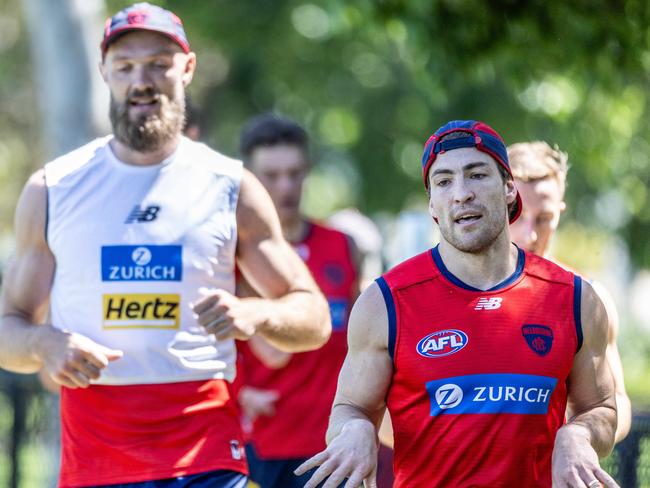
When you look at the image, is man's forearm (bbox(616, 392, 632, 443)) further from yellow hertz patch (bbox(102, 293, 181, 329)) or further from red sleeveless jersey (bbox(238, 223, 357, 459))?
red sleeveless jersey (bbox(238, 223, 357, 459))

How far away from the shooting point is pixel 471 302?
13.5ft

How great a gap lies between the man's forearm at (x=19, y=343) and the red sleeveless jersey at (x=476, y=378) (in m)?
1.34

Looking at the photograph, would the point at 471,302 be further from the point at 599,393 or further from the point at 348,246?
the point at 348,246

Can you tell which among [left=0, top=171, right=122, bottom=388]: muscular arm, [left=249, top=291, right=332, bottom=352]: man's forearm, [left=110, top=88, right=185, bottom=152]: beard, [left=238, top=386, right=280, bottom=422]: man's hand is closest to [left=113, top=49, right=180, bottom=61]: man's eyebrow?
[left=110, top=88, right=185, bottom=152]: beard

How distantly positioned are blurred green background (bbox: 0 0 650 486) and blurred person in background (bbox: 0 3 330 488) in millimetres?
2199

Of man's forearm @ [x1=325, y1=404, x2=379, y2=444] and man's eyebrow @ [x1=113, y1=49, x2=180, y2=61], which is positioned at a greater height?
man's eyebrow @ [x1=113, y1=49, x2=180, y2=61]

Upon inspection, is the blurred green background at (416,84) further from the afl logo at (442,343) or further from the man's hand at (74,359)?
the afl logo at (442,343)

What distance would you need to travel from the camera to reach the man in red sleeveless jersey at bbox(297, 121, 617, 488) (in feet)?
13.0

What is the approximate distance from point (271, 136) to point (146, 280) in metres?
2.62

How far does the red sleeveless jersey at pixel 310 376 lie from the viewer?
689 cm

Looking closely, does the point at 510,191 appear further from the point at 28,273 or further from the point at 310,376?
the point at 310,376

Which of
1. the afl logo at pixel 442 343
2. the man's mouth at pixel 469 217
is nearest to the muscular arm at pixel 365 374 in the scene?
the afl logo at pixel 442 343

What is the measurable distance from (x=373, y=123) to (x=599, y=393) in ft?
44.0

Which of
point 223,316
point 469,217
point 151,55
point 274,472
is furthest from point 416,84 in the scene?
point 469,217
